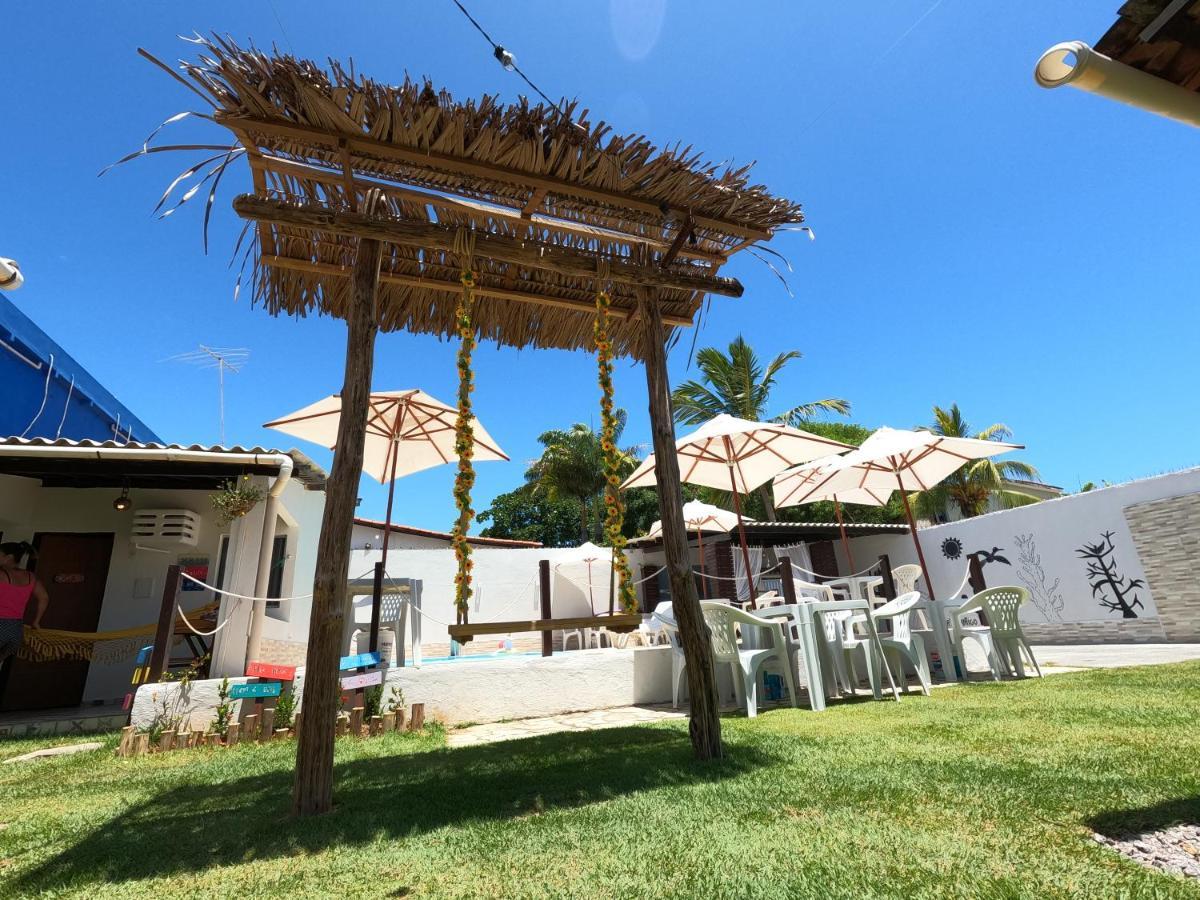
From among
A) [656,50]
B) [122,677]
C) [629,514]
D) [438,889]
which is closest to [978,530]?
[656,50]

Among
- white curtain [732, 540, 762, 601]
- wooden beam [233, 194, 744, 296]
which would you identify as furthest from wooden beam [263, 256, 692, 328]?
white curtain [732, 540, 762, 601]

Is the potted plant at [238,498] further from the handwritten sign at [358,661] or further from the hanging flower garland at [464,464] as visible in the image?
the hanging flower garland at [464,464]

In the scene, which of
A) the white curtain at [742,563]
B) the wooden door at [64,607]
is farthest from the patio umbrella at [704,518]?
the wooden door at [64,607]

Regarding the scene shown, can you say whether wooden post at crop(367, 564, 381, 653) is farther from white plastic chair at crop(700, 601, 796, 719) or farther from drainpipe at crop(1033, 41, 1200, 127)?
drainpipe at crop(1033, 41, 1200, 127)

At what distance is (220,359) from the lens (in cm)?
1206

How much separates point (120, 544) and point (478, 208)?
7.52 metres

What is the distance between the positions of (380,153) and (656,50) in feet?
13.8

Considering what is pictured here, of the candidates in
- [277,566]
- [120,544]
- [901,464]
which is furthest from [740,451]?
[120,544]

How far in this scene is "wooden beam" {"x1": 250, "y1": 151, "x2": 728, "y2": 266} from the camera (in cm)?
350

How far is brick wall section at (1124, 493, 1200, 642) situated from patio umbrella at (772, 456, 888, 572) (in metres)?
4.87

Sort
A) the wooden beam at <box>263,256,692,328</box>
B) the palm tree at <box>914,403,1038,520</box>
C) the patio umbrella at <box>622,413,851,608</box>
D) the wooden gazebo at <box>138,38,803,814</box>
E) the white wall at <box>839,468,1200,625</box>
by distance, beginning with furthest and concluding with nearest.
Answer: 1. the palm tree at <box>914,403,1038,520</box>
2. the white wall at <box>839,468,1200,625</box>
3. the patio umbrella at <box>622,413,851,608</box>
4. the wooden beam at <box>263,256,692,328</box>
5. the wooden gazebo at <box>138,38,803,814</box>

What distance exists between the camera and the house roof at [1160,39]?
69.1 inches

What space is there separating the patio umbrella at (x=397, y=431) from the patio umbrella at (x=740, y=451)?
226cm

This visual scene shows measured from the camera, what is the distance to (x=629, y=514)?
29641mm
